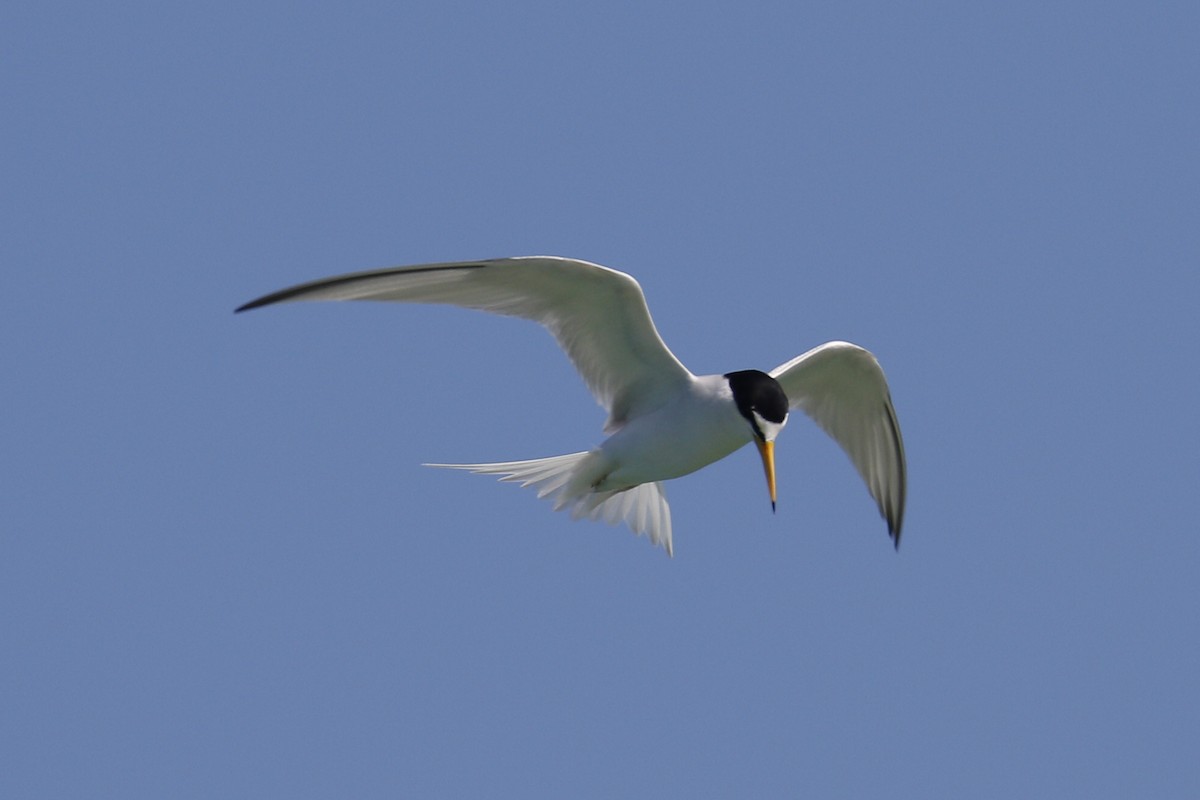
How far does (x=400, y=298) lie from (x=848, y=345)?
317 cm

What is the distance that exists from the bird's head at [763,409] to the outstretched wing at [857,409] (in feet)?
3.82

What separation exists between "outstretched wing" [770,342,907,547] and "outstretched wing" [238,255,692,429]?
1.12 metres

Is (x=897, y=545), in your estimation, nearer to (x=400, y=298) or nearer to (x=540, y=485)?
(x=540, y=485)

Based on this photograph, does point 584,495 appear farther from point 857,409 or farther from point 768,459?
point 857,409

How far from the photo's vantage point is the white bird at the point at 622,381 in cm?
816

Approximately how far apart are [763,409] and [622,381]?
104 centimetres

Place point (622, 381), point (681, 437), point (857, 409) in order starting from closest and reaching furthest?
point (681, 437) → point (622, 381) → point (857, 409)

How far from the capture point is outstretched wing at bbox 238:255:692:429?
309 inches

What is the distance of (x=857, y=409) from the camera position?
10570mm

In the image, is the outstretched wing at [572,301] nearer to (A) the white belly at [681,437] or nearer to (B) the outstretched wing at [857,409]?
(A) the white belly at [681,437]

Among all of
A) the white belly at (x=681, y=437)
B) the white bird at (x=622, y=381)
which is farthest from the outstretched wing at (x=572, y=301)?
the white belly at (x=681, y=437)

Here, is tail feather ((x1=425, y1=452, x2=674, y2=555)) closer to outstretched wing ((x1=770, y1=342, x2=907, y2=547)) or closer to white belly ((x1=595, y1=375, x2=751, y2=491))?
white belly ((x1=595, y1=375, x2=751, y2=491))

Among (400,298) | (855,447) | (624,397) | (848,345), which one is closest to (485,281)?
(400,298)

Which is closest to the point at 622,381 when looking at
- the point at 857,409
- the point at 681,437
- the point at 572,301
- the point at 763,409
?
the point at 681,437
